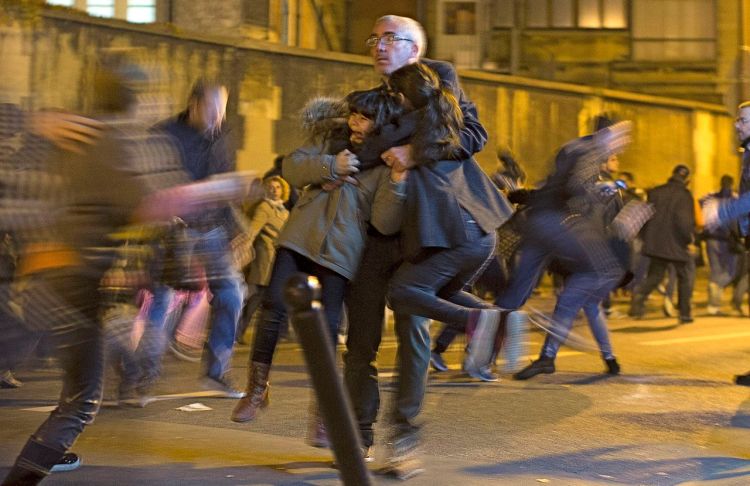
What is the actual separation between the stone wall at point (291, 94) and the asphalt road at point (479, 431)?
3.28 m

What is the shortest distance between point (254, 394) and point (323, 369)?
226 centimetres

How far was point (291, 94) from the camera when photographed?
737 inches

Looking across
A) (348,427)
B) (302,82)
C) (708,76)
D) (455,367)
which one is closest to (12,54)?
(302,82)

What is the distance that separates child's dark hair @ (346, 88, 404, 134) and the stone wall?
4.62 meters

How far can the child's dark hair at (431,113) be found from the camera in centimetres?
573

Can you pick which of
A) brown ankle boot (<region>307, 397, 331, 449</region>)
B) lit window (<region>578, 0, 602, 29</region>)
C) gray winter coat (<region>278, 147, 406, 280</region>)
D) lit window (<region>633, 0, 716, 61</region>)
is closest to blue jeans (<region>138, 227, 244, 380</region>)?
gray winter coat (<region>278, 147, 406, 280</region>)

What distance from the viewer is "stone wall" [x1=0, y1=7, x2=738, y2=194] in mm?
15750

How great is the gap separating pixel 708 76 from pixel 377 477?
92.8 feet

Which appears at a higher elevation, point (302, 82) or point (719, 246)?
point (302, 82)

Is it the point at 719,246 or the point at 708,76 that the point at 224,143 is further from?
the point at 708,76

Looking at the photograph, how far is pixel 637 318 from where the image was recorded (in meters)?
15.9

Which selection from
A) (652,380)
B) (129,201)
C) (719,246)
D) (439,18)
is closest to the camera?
(129,201)

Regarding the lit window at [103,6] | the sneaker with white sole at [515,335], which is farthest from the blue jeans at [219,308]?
the lit window at [103,6]

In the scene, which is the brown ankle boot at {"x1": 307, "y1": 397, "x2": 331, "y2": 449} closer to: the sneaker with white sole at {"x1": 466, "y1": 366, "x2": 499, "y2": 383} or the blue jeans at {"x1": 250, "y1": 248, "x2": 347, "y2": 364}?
the blue jeans at {"x1": 250, "y1": 248, "x2": 347, "y2": 364}
